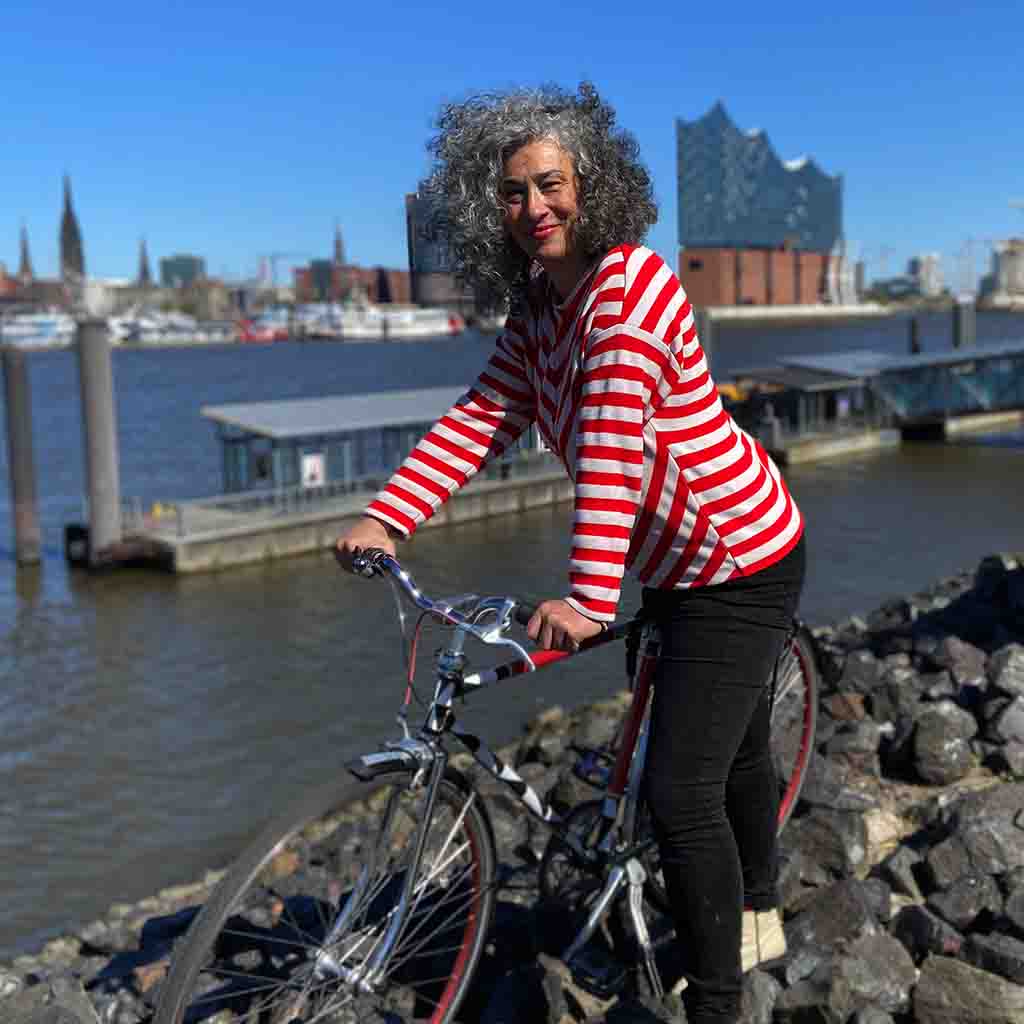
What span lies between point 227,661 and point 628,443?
1256cm

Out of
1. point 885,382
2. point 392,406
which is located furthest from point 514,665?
point 885,382

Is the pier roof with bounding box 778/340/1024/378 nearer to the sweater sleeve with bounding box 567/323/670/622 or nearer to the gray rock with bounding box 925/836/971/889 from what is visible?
the gray rock with bounding box 925/836/971/889

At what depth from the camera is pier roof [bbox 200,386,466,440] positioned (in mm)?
21500

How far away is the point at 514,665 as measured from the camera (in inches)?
96.4

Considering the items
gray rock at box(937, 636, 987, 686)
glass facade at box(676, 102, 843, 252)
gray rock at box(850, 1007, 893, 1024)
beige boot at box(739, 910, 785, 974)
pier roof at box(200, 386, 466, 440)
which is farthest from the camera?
pier roof at box(200, 386, 466, 440)

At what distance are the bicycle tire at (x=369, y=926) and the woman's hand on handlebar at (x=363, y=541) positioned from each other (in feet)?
1.34

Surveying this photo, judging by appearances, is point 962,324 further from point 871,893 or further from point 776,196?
point 871,893

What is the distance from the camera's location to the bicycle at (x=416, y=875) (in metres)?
2.33

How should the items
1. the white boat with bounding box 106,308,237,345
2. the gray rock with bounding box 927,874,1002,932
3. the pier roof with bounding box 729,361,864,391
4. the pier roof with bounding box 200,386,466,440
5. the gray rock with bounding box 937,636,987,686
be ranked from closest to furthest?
1. the gray rock with bounding box 927,874,1002,932
2. the gray rock with bounding box 937,636,987,686
3. the pier roof with bounding box 200,386,466,440
4. the pier roof with bounding box 729,361,864,391
5. the white boat with bounding box 106,308,237,345

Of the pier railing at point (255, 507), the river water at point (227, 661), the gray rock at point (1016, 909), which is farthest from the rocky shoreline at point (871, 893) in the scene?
the pier railing at point (255, 507)

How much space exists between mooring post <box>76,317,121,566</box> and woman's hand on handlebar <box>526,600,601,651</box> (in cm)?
1829

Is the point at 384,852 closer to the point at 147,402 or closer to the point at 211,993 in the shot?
the point at 211,993

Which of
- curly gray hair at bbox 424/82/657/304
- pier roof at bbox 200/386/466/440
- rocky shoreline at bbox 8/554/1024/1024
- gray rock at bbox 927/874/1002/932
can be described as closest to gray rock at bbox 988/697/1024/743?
rocky shoreline at bbox 8/554/1024/1024

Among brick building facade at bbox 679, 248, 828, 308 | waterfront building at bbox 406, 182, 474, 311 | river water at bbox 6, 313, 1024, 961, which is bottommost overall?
river water at bbox 6, 313, 1024, 961
